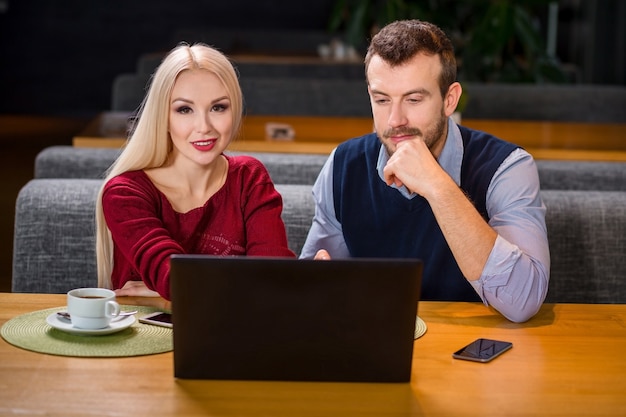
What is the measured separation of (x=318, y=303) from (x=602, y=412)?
0.44 metres

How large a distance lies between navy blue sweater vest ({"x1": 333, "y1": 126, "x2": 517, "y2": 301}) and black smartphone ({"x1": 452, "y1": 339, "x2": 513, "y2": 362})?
0.53 m

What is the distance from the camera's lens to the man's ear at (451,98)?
7.64 feet

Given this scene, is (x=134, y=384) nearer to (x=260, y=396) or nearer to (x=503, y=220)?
(x=260, y=396)

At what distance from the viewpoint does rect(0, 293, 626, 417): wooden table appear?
1499 mm

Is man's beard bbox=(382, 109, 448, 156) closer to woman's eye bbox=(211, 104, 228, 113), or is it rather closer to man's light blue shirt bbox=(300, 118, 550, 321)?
man's light blue shirt bbox=(300, 118, 550, 321)

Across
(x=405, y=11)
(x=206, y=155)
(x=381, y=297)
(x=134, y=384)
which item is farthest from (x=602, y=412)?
(x=405, y=11)

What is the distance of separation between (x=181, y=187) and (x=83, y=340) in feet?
1.94

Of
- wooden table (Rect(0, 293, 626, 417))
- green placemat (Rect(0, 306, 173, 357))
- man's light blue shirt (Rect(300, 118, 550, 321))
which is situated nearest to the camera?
wooden table (Rect(0, 293, 626, 417))

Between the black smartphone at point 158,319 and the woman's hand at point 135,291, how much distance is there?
16 cm

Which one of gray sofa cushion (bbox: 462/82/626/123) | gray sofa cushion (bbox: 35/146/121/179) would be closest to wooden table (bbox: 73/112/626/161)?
gray sofa cushion (bbox: 35/146/121/179)

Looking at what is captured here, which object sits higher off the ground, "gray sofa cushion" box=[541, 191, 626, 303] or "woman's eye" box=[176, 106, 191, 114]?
"woman's eye" box=[176, 106, 191, 114]

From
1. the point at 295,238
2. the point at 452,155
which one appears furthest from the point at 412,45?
the point at 295,238

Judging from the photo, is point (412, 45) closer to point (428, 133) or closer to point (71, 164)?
point (428, 133)

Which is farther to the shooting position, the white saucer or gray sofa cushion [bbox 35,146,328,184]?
gray sofa cushion [bbox 35,146,328,184]
